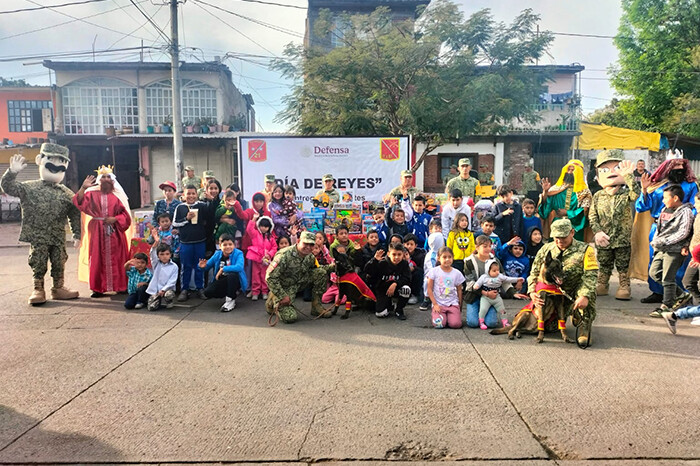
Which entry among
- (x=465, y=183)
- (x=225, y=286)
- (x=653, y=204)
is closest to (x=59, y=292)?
(x=225, y=286)

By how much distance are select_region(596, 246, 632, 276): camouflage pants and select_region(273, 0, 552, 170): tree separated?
20.7 feet

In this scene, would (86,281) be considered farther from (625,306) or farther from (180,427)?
(625,306)

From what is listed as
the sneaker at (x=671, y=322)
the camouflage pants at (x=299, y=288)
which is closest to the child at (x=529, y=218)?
the sneaker at (x=671, y=322)

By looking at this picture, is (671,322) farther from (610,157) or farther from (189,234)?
(189,234)

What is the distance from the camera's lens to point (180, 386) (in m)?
4.32

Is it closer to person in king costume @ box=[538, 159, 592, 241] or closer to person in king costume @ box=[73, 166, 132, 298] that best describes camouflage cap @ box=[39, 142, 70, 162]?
person in king costume @ box=[73, 166, 132, 298]

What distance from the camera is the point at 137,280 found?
709cm

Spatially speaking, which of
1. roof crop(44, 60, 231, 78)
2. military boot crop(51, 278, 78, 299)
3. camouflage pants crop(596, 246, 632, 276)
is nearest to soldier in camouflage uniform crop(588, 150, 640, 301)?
camouflage pants crop(596, 246, 632, 276)

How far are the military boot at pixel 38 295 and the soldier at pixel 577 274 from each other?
6.46 m

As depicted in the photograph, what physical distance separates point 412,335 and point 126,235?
198 inches

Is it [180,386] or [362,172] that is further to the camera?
[362,172]

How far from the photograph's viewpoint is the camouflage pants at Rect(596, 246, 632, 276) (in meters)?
7.26

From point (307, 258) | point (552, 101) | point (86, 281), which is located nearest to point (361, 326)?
point (307, 258)

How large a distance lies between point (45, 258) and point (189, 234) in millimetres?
2022
